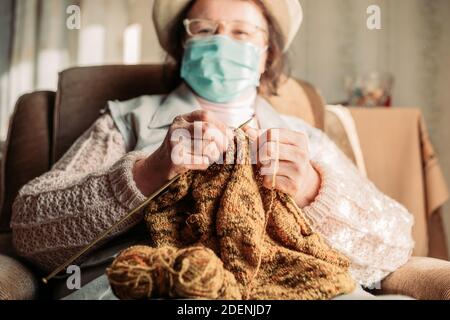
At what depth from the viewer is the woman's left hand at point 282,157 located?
665 millimetres

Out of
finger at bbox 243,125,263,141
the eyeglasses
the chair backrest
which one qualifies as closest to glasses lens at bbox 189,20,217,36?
the eyeglasses

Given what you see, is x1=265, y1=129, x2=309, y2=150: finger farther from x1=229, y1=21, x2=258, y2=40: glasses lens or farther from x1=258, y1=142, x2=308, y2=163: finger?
x1=229, y1=21, x2=258, y2=40: glasses lens

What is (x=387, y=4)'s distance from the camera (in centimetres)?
113

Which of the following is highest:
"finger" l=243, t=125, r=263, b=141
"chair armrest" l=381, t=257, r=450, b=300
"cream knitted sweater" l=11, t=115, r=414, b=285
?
"finger" l=243, t=125, r=263, b=141

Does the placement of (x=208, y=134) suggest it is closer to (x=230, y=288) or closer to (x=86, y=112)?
(x=230, y=288)

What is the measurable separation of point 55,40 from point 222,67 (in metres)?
1.07

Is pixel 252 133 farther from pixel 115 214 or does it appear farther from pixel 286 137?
pixel 115 214

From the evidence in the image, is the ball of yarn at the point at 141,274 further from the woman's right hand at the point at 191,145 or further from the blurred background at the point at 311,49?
the blurred background at the point at 311,49

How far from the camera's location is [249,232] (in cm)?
63

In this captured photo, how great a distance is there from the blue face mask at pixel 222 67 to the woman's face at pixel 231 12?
0.03m

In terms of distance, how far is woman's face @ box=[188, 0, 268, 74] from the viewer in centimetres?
92

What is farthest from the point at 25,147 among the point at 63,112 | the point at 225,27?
the point at 225,27

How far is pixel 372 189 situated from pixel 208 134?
0.41 metres

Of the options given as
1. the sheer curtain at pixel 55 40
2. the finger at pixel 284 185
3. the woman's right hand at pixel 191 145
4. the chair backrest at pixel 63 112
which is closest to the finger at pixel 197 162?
the woman's right hand at pixel 191 145
